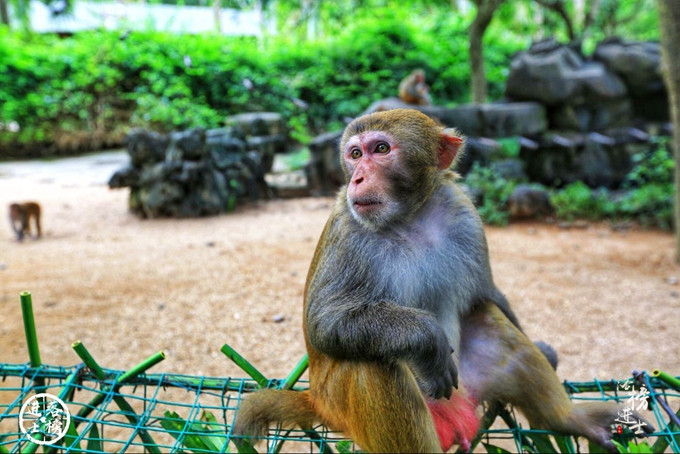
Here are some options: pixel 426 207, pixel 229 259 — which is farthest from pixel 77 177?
pixel 426 207

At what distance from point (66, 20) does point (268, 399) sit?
77.3ft

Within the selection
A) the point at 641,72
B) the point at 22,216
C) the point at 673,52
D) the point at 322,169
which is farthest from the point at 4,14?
the point at 673,52

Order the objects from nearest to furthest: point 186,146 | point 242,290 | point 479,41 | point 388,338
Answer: point 388,338
point 242,290
point 186,146
point 479,41

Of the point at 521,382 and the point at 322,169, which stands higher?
the point at 521,382

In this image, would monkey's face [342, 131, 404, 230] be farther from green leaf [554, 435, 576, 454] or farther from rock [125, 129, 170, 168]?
rock [125, 129, 170, 168]

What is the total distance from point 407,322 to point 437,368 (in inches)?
8.3

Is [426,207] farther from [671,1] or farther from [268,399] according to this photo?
[671,1]

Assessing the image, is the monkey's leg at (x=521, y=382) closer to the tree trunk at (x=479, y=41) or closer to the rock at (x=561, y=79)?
the rock at (x=561, y=79)

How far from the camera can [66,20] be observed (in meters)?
21.3

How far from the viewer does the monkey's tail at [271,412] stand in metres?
2.27

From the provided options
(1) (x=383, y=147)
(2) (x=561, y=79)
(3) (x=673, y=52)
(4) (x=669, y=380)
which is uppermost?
(3) (x=673, y=52)

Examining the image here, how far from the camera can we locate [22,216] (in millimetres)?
8070

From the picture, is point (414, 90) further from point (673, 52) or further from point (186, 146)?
point (673, 52)

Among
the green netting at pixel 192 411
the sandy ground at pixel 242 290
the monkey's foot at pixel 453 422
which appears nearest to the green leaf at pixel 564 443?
the green netting at pixel 192 411
